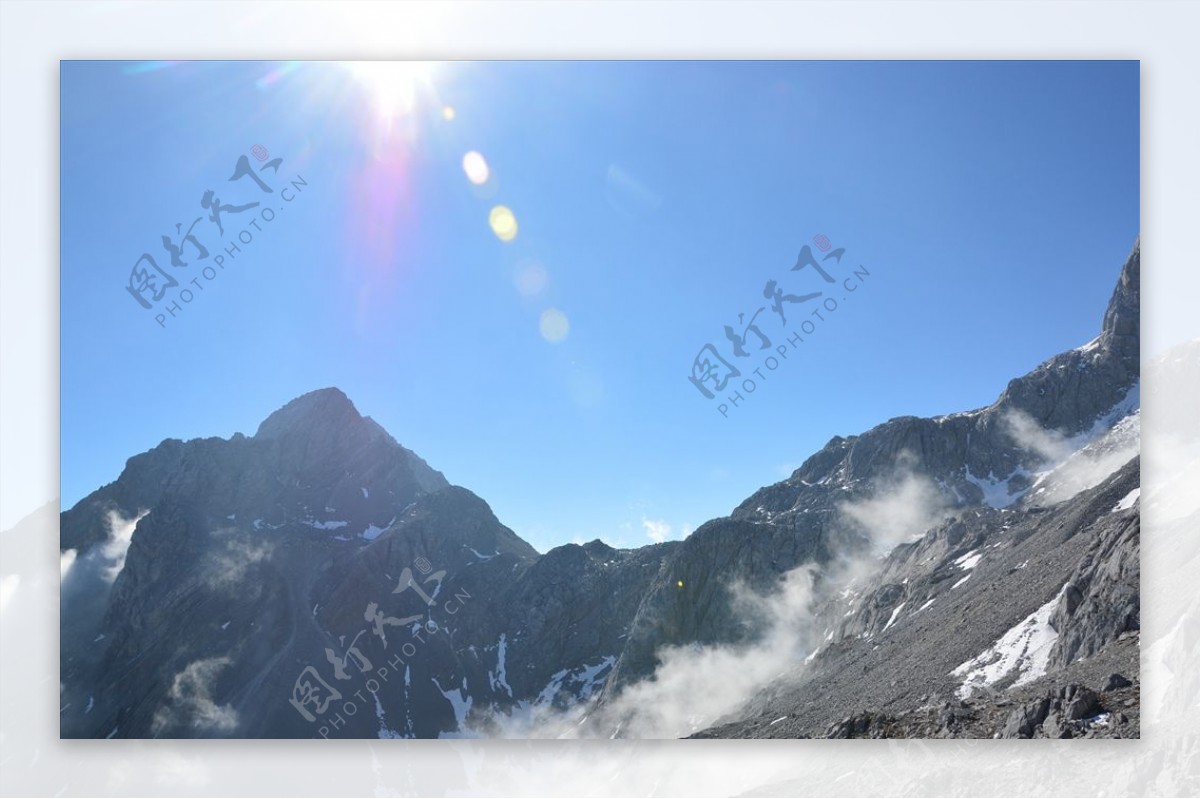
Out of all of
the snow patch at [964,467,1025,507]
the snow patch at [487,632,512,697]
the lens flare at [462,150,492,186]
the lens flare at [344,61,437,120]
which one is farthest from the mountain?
the lens flare at [344,61,437,120]

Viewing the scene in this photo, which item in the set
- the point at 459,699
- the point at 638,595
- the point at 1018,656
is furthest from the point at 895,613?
the point at 638,595

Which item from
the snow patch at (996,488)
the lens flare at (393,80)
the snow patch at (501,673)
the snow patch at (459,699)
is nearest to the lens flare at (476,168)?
the lens flare at (393,80)

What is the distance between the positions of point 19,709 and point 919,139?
13.0 metres

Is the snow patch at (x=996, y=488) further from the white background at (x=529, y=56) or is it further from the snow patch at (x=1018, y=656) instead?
the white background at (x=529, y=56)

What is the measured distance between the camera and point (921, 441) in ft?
133

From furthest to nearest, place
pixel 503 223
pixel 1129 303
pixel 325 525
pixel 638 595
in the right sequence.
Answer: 1. pixel 638 595
2. pixel 325 525
3. pixel 503 223
4. pixel 1129 303

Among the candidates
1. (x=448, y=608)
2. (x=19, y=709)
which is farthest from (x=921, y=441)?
(x=19, y=709)

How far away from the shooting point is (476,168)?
32.6ft

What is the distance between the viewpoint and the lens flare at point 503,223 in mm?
10234

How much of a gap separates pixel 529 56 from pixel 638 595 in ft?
114

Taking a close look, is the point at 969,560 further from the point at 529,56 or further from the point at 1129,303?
the point at 529,56

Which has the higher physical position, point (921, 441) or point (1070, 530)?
point (921, 441)

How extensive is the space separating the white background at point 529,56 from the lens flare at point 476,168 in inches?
49.4

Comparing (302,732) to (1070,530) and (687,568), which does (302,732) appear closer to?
(1070,530)
